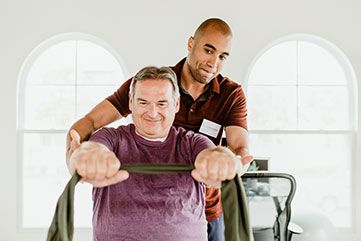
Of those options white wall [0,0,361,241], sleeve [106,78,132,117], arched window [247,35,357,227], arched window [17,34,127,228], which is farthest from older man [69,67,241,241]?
arched window [247,35,357,227]

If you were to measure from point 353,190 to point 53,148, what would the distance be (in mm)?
3609

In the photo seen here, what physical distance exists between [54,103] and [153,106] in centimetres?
344

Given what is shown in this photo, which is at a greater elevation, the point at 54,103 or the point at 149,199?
the point at 54,103

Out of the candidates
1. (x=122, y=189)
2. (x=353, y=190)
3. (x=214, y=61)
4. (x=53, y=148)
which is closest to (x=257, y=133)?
(x=353, y=190)

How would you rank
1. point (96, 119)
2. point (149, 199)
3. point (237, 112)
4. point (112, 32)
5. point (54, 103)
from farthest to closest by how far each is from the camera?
point (54, 103)
point (112, 32)
point (237, 112)
point (96, 119)
point (149, 199)

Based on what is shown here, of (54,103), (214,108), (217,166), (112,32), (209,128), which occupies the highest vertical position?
(112,32)

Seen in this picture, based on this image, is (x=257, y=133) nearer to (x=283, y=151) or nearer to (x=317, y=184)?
(x=283, y=151)

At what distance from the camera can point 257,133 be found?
4.51m

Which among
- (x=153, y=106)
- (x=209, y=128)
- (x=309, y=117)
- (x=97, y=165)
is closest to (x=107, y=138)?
(x=153, y=106)

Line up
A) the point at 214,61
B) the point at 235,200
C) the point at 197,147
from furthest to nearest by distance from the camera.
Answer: the point at 214,61 → the point at 197,147 → the point at 235,200

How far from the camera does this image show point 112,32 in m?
4.32

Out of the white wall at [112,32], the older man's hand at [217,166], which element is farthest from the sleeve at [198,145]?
the white wall at [112,32]

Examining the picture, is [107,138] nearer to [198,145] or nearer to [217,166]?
[198,145]

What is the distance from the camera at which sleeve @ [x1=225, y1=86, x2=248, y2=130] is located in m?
1.84
